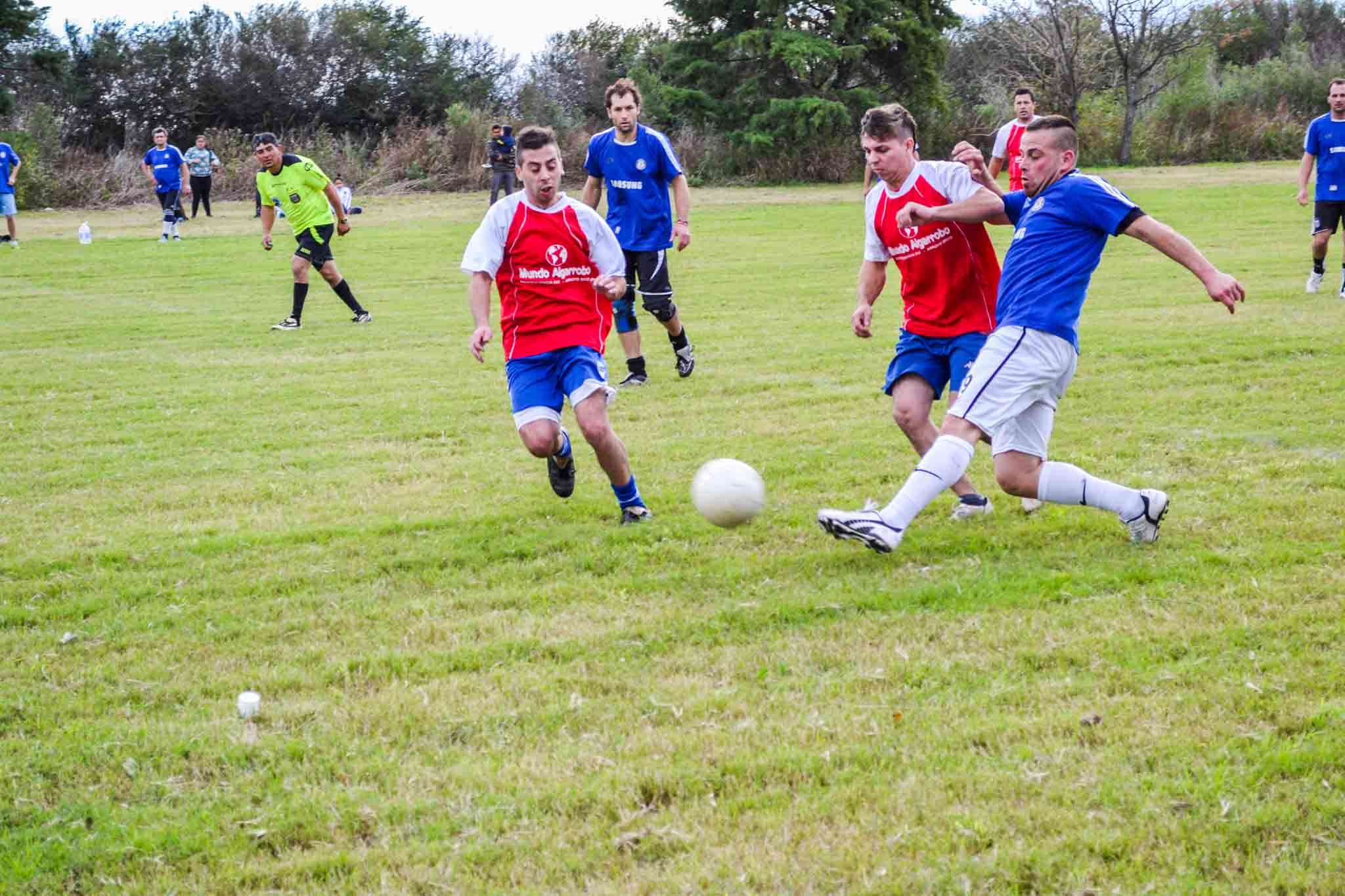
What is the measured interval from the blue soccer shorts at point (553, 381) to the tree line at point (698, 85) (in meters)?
30.5

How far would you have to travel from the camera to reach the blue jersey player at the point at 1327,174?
41.7 ft

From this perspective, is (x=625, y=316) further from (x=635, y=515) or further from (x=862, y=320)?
(x=862, y=320)

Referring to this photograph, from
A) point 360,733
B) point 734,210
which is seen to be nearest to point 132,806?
point 360,733

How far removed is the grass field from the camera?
3.11 m

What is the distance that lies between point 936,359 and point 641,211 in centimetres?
442

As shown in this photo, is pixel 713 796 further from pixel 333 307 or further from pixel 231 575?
pixel 333 307

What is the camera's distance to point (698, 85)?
38312mm

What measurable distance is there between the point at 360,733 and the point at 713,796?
118 centimetres

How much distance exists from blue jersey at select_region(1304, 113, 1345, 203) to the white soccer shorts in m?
9.26

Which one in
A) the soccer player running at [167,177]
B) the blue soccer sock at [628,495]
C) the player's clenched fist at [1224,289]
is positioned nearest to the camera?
the player's clenched fist at [1224,289]

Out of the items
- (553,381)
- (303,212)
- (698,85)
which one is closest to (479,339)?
(553,381)

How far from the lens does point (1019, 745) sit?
3.50 meters

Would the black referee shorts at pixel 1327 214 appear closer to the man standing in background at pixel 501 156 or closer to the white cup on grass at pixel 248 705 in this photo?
the white cup on grass at pixel 248 705

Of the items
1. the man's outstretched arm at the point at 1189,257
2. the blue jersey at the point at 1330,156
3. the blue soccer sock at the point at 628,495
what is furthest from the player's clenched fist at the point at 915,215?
the blue jersey at the point at 1330,156
